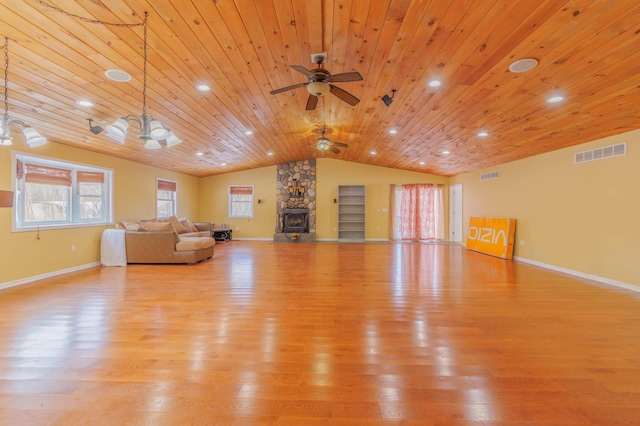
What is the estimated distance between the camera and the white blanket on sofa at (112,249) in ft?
20.0

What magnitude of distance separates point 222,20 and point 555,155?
6.45 m

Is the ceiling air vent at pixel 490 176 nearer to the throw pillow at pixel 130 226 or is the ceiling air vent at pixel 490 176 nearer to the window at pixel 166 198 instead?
the throw pillow at pixel 130 226

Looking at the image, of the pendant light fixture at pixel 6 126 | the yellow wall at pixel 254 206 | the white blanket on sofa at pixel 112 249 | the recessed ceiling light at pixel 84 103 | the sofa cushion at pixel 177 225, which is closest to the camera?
the pendant light fixture at pixel 6 126

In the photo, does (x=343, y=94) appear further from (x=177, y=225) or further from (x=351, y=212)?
(x=351, y=212)

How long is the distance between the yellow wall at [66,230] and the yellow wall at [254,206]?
2365 millimetres

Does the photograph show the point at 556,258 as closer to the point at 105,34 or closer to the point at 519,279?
the point at 519,279

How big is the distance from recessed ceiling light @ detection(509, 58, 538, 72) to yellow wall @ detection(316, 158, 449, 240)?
753 cm

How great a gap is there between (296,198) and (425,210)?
15.7ft

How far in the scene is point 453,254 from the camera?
25.0 ft

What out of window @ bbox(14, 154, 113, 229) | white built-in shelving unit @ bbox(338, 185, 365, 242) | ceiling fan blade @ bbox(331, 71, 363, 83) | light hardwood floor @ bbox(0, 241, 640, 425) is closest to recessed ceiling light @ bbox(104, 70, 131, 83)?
→ ceiling fan blade @ bbox(331, 71, 363, 83)

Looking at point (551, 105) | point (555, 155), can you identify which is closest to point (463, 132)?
point (551, 105)

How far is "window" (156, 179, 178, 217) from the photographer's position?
8586 millimetres

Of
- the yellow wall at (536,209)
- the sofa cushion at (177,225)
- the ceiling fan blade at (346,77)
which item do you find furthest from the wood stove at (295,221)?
the ceiling fan blade at (346,77)

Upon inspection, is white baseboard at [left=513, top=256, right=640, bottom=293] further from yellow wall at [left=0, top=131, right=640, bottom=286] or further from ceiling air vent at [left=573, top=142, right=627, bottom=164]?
ceiling air vent at [left=573, top=142, right=627, bottom=164]
